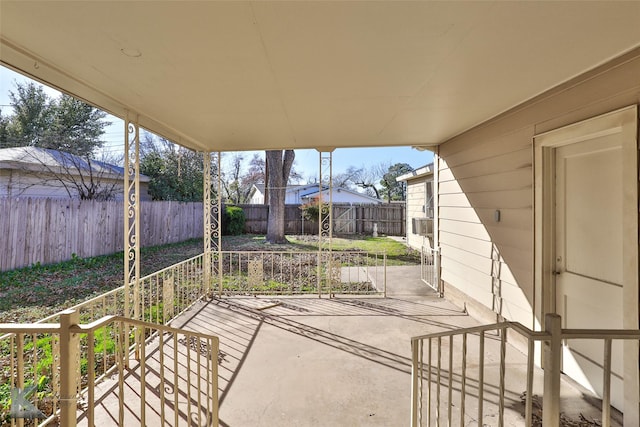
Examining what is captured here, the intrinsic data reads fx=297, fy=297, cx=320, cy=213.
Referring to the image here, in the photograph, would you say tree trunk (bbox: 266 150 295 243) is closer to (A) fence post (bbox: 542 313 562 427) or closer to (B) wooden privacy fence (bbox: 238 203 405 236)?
(B) wooden privacy fence (bbox: 238 203 405 236)

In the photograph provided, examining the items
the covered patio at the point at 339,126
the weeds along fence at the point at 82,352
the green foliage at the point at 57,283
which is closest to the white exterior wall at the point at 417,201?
the covered patio at the point at 339,126

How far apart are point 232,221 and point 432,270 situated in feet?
28.3

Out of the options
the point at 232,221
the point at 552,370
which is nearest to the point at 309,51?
the point at 552,370

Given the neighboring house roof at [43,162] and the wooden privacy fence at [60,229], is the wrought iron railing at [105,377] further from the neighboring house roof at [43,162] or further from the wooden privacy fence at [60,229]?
the neighboring house roof at [43,162]

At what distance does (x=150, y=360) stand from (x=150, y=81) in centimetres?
241

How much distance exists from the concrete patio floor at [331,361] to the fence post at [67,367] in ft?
3.09

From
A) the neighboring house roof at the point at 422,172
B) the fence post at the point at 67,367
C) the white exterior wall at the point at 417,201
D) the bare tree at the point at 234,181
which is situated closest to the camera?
the fence post at the point at 67,367

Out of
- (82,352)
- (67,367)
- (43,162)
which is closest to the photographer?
(67,367)

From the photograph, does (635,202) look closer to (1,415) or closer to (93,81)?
A: (93,81)

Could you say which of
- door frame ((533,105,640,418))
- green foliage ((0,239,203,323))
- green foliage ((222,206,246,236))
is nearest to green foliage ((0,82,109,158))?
green foliage ((222,206,246,236))

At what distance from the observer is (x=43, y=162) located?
745cm

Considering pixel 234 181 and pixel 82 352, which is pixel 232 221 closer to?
pixel 234 181

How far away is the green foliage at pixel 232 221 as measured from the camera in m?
11.7

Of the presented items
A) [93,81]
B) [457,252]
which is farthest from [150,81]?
[457,252]
